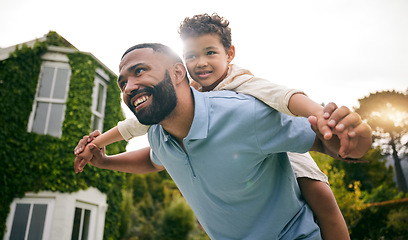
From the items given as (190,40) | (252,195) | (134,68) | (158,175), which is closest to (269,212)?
(252,195)

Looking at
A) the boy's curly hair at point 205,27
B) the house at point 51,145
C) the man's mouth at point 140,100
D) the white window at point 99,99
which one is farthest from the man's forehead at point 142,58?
the white window at point 99,99

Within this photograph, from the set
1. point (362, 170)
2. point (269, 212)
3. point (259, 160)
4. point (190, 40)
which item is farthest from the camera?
point (362, 170)

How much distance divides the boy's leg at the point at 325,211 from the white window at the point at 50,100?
910 centimetres

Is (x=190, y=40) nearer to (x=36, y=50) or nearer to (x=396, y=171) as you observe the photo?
(x=36, y=50)

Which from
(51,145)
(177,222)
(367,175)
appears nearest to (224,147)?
(51,145)

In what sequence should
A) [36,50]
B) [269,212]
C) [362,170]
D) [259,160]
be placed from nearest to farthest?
[259,160]
[269,212]
[36,50]
[362,170]

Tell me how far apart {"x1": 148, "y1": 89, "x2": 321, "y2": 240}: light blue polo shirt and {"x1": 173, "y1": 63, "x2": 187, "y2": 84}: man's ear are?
137 mm

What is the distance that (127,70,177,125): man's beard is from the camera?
175 cm

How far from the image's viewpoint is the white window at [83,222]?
9086 millimetres

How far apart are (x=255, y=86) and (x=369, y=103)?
3771cm

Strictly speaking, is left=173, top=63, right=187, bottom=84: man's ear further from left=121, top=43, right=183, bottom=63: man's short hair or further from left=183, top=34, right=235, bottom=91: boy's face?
left=183, top=34, right=235, bottom=91: boy's face

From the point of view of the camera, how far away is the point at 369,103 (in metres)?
34.4

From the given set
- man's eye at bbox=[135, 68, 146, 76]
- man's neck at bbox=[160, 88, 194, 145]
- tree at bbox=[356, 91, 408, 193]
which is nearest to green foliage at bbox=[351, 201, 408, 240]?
man's neck at bbox=[160, 88, 194, 145]

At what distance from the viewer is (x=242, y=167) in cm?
159
